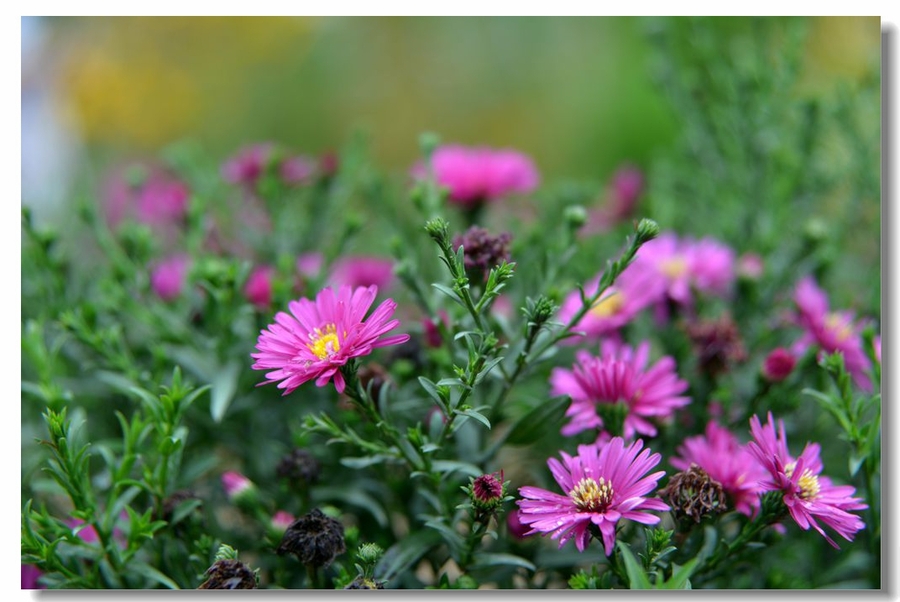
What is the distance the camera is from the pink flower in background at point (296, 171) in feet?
2.84

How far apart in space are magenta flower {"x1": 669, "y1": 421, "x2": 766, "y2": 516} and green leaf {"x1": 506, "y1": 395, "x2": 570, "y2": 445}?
0.30 feet

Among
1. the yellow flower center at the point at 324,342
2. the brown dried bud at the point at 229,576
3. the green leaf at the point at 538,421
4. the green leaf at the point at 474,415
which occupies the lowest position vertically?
the brown dried bud at the point at 229,576

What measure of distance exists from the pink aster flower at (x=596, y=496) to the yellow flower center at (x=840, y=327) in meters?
0.26

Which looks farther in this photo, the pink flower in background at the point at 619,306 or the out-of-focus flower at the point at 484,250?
the pink flower in background at the point at 619,306

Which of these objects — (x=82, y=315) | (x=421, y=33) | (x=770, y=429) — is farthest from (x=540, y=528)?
(x=421, y=33)

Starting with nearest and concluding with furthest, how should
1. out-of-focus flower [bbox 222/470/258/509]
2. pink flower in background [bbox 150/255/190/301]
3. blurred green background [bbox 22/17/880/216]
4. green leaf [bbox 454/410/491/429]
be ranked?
green leaf [bbox 454/410/491/429]
out-of-focus flower [bbox 222/470/258/509]
pink flower in background [bbox 150/255/190/301]
blurred green background [bbox 22/17/880/216]

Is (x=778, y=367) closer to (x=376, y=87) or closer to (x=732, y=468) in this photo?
(x=732, y=468)

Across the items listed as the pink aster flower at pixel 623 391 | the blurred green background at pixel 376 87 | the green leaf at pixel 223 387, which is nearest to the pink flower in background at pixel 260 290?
the green leaf at pixel 223 387

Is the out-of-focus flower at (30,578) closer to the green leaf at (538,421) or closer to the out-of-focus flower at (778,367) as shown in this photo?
the green leaf at (538,421)

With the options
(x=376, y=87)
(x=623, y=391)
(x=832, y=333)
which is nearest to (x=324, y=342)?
(x=623, y=391)

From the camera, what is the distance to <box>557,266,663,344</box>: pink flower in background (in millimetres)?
676

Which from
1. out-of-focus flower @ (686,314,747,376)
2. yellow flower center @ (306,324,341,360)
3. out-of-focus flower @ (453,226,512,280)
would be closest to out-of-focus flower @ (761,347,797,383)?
out-of-focus flower @ (686,314,747,376)

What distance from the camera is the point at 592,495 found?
0.50 meters

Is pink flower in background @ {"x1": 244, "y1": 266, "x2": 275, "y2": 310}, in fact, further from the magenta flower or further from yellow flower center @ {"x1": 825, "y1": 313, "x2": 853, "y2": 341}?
yellow flower center @ {"x1": 825, "y1": 313, "x2": 853, "y2": 341}
